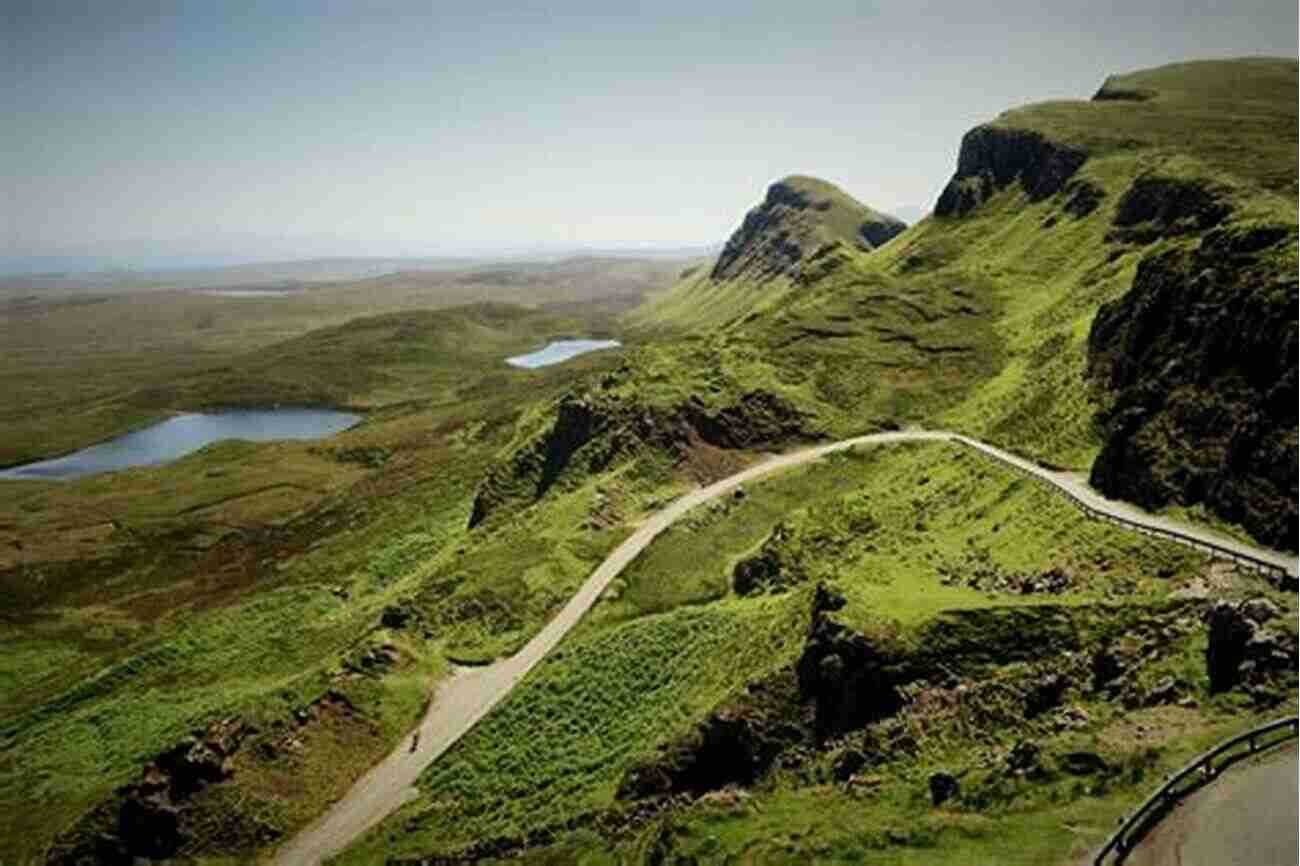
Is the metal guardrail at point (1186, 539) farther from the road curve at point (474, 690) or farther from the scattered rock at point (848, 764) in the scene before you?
the scattered rock at point (848, 764)

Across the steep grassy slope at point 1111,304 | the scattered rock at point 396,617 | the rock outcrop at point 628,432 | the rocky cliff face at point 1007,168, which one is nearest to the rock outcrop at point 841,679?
the steep grassy slope at point 1111,304

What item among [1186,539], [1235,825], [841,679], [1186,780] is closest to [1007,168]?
[1186,539]

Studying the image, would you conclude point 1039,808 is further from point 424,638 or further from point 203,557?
point 203,557

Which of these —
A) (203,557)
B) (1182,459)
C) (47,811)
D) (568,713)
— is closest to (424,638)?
(568,713)

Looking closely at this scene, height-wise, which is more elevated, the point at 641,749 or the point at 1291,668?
the point at 1291,668

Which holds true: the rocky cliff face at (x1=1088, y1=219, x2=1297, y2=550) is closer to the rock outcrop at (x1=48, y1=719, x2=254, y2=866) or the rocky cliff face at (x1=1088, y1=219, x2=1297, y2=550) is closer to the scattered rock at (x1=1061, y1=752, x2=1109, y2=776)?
the scattered rock at (x1=1061, y1=752, x2=1109, y2=776)
